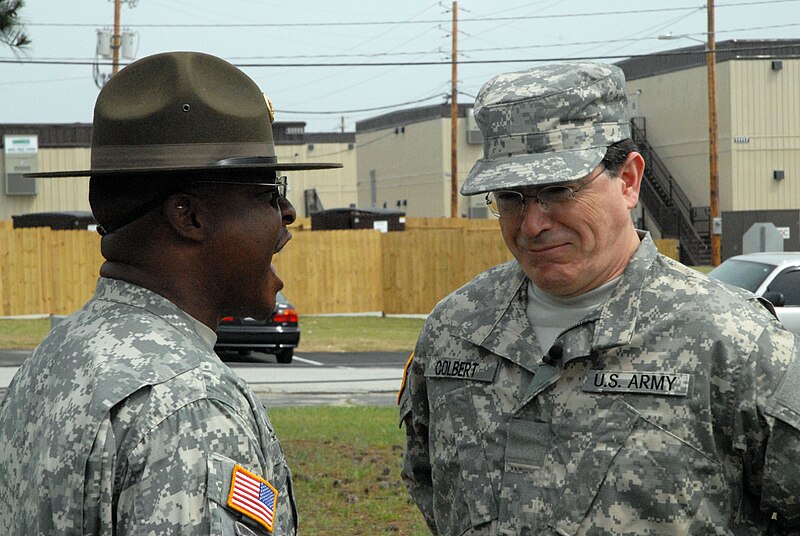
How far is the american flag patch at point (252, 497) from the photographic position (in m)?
1.83

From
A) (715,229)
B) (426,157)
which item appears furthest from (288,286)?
(426,157)

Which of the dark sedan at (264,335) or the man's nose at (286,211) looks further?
the dark sedan at (264,335)

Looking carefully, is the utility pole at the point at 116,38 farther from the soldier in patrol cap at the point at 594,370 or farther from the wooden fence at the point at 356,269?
the soldier in patrol cap at the point at 594,370

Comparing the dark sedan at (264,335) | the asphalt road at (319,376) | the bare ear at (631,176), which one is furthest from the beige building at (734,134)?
the bare ear at (631,176)

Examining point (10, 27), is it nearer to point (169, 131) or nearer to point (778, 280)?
point (169, 131)

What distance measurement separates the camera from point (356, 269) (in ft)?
98.1

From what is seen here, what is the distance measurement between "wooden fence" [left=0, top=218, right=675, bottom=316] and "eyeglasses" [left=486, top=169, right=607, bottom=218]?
25.7 meters

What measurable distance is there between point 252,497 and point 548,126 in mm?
1413

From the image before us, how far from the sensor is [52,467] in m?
1.88

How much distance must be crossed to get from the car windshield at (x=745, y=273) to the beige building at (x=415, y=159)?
32.0m

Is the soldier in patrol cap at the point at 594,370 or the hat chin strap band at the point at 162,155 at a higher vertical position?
the hat chin strap band at the point at 162,155

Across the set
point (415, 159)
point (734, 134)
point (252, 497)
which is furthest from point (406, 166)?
point (252, 497)

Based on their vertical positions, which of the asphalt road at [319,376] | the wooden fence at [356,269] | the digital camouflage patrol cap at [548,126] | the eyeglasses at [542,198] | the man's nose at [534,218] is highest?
the digital camouflage patrol cap at [548,126]

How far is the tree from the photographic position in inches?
330
